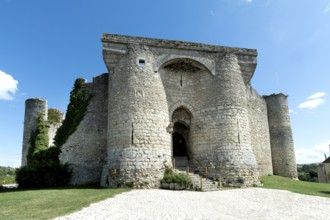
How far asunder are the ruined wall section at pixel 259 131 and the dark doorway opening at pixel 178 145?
620cm

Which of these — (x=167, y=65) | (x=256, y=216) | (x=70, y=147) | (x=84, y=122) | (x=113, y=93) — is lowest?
(x=256, y=216)

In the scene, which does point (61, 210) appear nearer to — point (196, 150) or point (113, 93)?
point (113, 93)

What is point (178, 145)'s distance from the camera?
1672 cm

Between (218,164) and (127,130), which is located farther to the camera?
(218,164)

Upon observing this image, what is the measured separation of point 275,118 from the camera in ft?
79.1

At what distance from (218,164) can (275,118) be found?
42.3 feet

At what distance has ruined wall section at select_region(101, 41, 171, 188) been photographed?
40.9ft

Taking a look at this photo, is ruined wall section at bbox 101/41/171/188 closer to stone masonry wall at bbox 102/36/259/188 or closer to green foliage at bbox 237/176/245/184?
stone masonry wall at bbox 102/36/259/188

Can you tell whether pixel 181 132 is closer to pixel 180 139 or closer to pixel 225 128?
pixel 180 139

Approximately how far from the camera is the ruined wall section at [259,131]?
20172 mm

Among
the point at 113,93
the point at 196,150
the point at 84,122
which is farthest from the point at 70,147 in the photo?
the point at 196,150

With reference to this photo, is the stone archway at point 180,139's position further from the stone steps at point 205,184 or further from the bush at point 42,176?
the bush at point 42,176

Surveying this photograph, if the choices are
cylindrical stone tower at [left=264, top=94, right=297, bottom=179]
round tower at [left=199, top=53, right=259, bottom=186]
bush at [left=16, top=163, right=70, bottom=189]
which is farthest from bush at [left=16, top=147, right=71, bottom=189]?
cylindrical stone tower at [left=264, top=94, right=297, bottom=179]

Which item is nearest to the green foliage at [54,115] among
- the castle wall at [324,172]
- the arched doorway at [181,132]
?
the arched doorway at [181,132]
